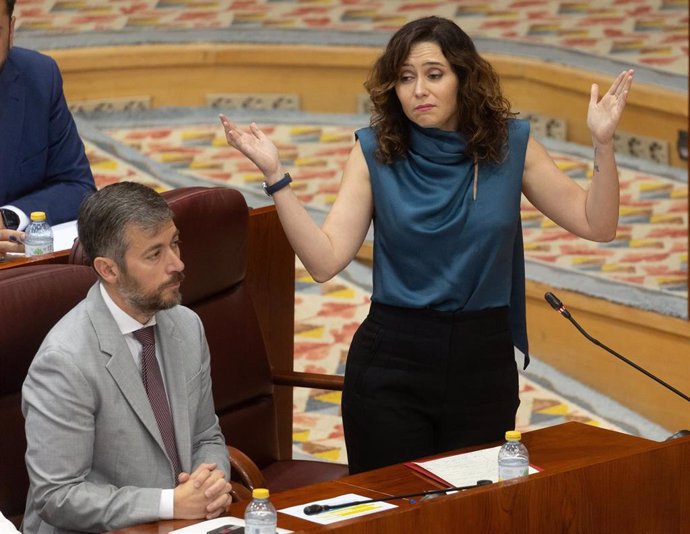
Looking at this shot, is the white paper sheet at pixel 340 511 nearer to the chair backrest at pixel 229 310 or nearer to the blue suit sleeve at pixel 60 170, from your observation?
the chair backrest at pixel 229 310

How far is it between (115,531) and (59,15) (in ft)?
15.3

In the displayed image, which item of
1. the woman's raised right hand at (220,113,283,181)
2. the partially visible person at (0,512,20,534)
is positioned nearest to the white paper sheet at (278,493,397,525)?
the partially visible person at (0,512,20,534)

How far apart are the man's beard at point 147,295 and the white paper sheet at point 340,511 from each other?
0.34 m

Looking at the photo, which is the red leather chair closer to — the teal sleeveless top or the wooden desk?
the teal sleeveless top

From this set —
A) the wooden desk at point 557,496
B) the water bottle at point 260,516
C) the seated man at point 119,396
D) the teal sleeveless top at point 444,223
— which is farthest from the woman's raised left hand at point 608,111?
the water bottle at point 260,516

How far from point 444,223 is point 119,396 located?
520mm

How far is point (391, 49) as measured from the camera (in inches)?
81.6

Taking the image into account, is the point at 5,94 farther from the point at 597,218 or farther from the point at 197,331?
the point at 597,218

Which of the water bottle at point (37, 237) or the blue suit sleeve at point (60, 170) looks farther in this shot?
the blue suit sleeve at point (60, 170)

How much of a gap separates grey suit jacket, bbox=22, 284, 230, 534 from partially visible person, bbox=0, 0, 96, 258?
69 centimetres

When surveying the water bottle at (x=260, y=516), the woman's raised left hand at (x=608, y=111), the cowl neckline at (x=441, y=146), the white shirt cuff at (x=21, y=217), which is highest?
the woman's raised left hand at (x=608, y=111)

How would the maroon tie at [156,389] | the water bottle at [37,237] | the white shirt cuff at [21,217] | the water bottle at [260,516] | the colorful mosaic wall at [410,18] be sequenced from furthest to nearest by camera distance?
the colorful mosaic wall at [410,18], the white shirt cuff at [21,217], the water bottle at [37,237], the maroon tie at [156,389], the water bottle at [260,516]

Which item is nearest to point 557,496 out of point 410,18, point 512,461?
point 512,461

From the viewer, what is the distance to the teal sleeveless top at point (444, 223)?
2045mm
